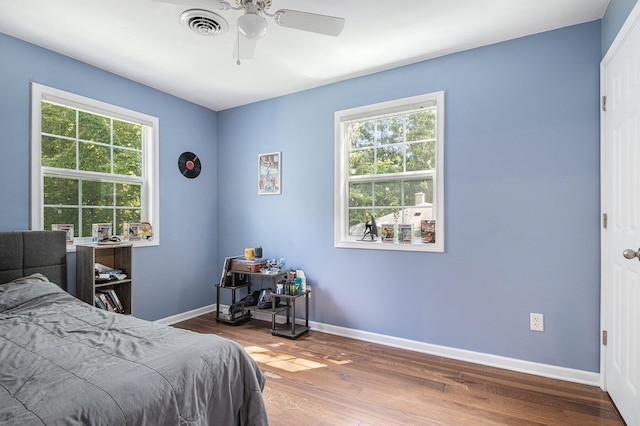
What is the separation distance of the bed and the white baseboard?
5.67ft

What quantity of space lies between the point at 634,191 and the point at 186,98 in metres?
4.11

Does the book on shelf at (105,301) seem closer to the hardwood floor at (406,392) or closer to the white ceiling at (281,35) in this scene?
the hardwood floor at (406,392)

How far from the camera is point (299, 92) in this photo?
363 cm

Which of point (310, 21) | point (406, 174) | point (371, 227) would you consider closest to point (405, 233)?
point (371, 227)

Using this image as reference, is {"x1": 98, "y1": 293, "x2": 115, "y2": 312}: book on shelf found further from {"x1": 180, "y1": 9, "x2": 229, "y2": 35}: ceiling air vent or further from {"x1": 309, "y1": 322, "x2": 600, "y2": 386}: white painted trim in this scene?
{"x1": 180, "y1": 9, "x2": 229, "y2": 35}: ceiling air vent

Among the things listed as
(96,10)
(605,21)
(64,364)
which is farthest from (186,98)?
(605,21)

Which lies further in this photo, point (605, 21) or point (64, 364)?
point (605, 21)

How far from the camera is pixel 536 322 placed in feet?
8.04

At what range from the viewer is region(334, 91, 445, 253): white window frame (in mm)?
2830

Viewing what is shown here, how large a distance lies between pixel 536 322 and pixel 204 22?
328 cm

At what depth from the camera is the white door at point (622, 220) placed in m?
1.74

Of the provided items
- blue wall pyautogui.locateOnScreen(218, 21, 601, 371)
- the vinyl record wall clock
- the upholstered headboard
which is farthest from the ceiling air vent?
the upholstered headboard

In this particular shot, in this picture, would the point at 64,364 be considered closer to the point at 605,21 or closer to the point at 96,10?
the point at 96,10

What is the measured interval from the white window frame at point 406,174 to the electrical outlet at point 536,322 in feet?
2.66
